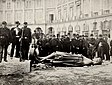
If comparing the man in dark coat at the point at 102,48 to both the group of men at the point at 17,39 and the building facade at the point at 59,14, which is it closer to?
the building facade at the point at 59,14

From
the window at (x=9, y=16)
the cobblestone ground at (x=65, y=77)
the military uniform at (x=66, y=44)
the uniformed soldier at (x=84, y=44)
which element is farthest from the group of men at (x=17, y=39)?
the uniformed soldier at (x=84, y=44)

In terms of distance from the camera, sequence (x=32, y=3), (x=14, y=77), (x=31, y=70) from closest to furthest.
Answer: (x=14, y=77), (x=31, y=70), (x=32, y=3)

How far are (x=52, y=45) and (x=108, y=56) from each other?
3.95ft

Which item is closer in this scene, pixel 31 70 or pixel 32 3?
pixel 31 70

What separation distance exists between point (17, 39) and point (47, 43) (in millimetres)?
778

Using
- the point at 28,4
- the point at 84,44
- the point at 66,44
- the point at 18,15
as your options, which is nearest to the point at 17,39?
the point at 18,15

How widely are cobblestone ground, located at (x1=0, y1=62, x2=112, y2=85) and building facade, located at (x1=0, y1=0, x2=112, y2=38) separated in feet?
2.56

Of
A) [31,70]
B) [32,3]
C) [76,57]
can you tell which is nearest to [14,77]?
[31,70]

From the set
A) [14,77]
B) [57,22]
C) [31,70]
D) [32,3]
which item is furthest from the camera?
[57,22]

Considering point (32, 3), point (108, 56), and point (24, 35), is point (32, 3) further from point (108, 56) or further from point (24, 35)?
point (108, 56)

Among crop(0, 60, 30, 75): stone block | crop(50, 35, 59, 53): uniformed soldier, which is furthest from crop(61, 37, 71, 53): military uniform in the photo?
crop(0, 60, 30, 75): stone block

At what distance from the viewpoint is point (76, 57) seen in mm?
4008

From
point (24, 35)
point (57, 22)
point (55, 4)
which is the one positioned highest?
point (55, 4)

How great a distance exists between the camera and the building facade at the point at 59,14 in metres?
3.92
